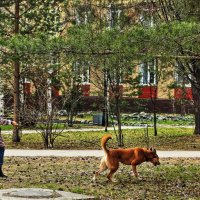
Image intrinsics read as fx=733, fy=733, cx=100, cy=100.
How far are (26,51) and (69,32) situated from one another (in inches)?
31.1

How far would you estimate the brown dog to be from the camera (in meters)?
13.2

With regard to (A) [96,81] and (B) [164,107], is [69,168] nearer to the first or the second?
(A) [96,81]

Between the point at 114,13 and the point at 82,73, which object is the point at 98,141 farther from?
the point at 114,13

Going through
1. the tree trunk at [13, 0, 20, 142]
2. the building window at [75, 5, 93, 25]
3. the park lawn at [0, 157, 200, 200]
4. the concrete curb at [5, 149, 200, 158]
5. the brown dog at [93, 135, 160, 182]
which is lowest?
the park lawn at [0, 157, 200, 200]

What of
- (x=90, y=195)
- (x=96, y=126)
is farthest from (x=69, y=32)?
(x=96, y=126)

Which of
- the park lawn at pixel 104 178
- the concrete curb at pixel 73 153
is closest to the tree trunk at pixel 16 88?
the concrete curb at pixel 73 153

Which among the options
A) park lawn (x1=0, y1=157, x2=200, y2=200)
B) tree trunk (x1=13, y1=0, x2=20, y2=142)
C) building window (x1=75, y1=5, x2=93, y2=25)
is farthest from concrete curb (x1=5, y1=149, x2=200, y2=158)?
building window (x1=75, y1=5, x2=93, y2=25)

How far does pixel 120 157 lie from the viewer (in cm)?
1337

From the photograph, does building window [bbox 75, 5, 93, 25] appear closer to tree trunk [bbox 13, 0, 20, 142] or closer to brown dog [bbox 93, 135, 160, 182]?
tree trunk [bbox 13, 0, 20, 142]

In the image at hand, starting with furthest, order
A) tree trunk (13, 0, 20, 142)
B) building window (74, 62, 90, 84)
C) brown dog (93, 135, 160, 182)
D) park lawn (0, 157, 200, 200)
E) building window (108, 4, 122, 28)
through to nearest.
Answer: tree trunk (13, 0, 20, 142) → building window (108, 4, 122, 28) → building window (74, 62, 90, 84) → brown dog (93, 135, 160, 182) → park lawn (0, 157, 200, 200)

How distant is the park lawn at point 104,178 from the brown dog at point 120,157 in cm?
29

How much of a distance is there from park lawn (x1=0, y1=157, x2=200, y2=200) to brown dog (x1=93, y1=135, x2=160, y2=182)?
29cm

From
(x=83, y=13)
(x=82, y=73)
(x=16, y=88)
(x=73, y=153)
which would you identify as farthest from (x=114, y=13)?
(x=73, y=153)

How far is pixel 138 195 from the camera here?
1201 cm
